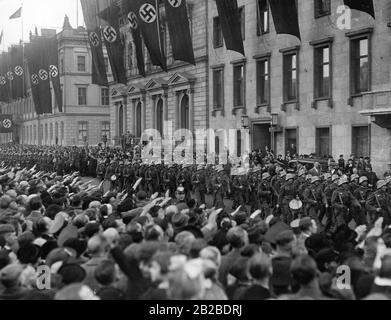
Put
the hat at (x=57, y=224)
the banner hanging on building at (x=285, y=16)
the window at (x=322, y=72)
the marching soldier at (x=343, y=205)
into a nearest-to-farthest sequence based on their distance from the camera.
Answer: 1. the hat at (x=57, y=224)
2. the marching soldier at (x=343, y=205)
3. the banner hanging on building at (x=285, y=16)
4. the window at (x=322, y=72)

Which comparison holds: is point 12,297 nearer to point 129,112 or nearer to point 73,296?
point 73,296

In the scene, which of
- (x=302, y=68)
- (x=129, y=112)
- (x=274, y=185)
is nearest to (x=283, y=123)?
(x=302, y=68)

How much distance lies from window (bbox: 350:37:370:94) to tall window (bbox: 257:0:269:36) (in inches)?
280

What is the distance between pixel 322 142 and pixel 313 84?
2936 mm

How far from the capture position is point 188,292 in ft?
16.3

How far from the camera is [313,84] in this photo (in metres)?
29.7

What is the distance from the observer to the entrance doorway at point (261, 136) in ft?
112

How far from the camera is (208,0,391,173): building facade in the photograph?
25502 millimetres

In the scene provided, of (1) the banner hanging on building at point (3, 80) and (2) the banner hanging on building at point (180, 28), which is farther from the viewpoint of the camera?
(1) the banner hanging on building at point (3, 80)

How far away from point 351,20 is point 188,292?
79.8ft

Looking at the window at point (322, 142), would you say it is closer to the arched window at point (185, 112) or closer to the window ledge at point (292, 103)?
the window ledge at point (292, 103)

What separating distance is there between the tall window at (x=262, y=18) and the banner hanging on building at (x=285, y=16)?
272 inches

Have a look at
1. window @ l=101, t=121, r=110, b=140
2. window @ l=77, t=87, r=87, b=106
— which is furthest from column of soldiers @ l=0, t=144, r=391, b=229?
window @ l=101, t=121, r=110, b=140

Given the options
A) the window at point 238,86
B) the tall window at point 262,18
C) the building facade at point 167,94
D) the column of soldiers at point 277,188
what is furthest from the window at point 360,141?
the building facade at point 167,94
